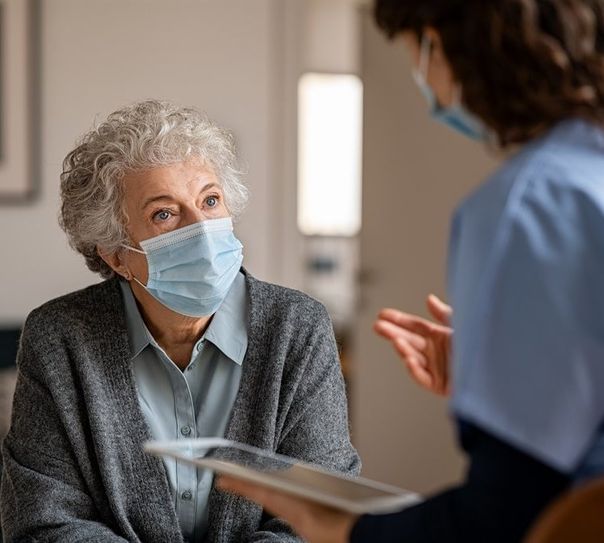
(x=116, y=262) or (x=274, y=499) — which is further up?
(x=116, y=262)

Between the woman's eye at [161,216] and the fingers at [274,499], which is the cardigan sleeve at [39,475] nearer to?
the woman's eye at [161,216]

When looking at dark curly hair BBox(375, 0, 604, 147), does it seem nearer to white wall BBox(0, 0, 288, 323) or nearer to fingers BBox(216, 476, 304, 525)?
fingers BBox(216, 476, 304, 525)

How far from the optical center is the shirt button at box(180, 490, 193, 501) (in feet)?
5.58

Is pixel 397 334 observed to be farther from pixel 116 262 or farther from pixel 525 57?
pixel 116 262

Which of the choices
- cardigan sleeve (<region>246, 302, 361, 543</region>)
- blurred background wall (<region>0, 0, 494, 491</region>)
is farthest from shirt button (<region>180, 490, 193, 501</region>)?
blurred background wall (<region>0, 0, 494, 491</region>)

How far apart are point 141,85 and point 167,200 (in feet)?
7.24

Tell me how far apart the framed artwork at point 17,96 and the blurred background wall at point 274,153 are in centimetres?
6

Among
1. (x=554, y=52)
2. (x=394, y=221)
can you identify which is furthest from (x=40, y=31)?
(x=554, y=52)

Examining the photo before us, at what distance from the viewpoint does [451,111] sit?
1.07 meters

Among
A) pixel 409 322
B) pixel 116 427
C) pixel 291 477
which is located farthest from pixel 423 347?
pixel 116 427

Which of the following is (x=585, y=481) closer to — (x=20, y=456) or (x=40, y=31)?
(x=20, y=456)

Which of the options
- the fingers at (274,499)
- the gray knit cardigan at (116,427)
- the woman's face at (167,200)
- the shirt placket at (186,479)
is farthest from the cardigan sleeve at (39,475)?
the fingers at (274,499)

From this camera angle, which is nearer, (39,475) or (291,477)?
(291,477)

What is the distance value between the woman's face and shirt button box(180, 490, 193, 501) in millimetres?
364
